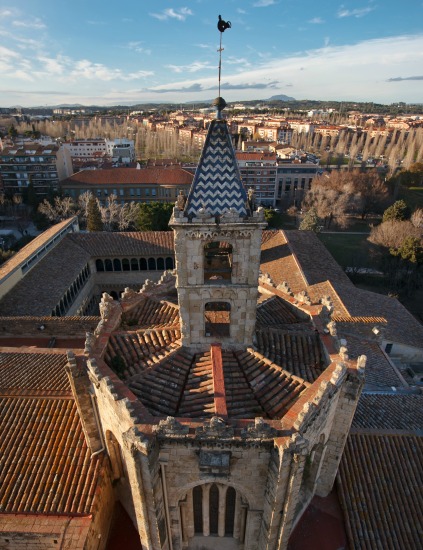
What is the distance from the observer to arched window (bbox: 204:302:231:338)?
1385 cm

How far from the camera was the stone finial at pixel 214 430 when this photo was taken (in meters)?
9.64

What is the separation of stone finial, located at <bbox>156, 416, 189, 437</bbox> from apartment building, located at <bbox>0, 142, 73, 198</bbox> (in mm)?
72026

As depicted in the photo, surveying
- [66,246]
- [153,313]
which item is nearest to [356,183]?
[66,246]

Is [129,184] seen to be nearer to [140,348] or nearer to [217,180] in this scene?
[140,348]

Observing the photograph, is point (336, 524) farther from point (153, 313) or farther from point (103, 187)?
point (103, 187)

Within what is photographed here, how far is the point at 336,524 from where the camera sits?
45.3ft

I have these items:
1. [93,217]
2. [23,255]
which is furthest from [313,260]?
[93,217]

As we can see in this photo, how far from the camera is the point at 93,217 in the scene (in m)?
50.8

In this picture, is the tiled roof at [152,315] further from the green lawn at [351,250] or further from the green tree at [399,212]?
the green tree at [399,212]

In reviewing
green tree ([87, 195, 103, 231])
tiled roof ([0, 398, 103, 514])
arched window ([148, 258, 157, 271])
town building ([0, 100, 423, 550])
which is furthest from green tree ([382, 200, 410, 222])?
tiled roof ([0, 398, 103, 514])

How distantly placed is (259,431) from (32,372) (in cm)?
1349

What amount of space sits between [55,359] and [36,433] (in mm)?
5913

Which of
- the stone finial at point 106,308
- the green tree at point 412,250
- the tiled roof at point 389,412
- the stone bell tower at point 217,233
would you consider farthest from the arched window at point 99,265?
the green tree at point 412,250

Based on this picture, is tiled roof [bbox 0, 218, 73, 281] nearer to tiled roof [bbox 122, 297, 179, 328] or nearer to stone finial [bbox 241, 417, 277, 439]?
tiled roof [bbox 122, 297, 179, 328]
